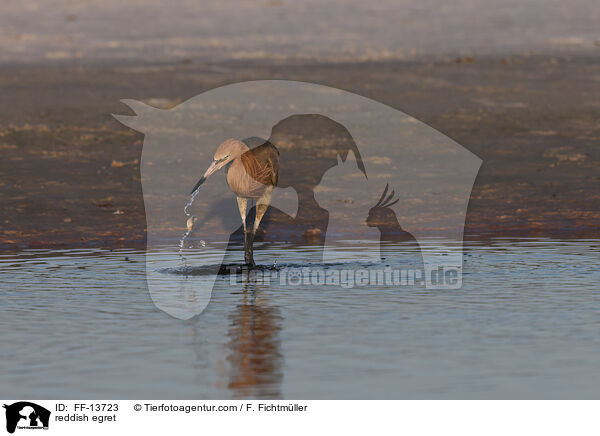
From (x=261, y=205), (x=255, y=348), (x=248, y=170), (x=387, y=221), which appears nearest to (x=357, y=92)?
(x=387, y=221)

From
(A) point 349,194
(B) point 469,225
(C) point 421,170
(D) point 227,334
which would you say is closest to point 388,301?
(D) point 227,334

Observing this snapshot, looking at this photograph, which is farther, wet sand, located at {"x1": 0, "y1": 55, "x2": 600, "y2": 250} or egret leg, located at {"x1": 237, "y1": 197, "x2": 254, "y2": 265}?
wet sand, located at {"x1": 0, "y1": 55, "x2": 600, "y2": 250}

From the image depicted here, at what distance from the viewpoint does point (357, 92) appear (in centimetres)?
2630

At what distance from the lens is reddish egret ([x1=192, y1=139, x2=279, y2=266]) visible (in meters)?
12.2

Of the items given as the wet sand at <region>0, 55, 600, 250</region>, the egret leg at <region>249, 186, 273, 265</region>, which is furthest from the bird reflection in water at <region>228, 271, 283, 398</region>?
the wet sand at <region>0, 55, 600, 250</region>

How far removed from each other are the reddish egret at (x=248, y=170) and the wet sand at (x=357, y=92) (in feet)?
8.41

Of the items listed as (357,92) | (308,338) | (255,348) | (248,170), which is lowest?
(255,348)

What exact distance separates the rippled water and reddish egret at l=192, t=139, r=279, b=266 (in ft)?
4.08

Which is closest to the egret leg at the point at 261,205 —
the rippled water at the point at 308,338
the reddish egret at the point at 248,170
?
the reddish egret at the point at 248,170

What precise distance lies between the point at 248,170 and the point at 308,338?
3819 mm

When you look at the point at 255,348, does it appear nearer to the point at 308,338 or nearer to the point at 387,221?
the point at 308,338

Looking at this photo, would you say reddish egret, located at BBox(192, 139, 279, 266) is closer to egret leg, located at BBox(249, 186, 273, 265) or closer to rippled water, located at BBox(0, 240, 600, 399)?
egret leg, located at BBox(249, 186, 273, 265)

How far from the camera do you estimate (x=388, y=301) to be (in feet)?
33.9
